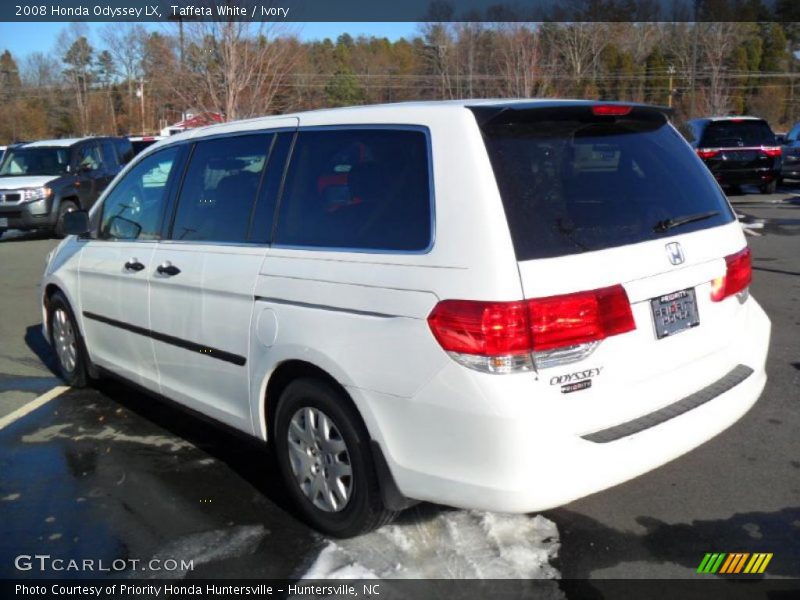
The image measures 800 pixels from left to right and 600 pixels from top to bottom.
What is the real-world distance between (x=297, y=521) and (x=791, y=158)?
18.2 metres

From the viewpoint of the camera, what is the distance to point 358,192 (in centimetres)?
349

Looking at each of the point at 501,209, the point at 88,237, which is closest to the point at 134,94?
the point at 88,237

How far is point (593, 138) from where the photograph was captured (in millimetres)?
3459

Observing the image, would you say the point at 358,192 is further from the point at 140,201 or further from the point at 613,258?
the point at 140,201

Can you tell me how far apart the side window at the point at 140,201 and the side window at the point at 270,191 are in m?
1.01

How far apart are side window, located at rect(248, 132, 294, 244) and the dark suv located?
40.1 feet

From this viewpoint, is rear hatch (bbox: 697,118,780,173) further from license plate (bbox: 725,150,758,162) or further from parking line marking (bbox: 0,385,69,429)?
parking line marking (bbox: 0,385,69,429)

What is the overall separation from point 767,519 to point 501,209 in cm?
200

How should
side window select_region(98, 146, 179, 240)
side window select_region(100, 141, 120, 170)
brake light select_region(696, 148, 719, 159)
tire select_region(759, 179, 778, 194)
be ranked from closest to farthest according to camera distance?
side window select_region(98, 146, 179, 240)
side window select_region(100, 141, 120, 170)
brake light select_region(696, 148, 719, 159)
tire select_region(759, 179, 778, 194)

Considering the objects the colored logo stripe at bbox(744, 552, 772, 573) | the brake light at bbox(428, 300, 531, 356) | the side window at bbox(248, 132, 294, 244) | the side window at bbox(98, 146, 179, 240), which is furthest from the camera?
the side window at bbox(98, 146, 179, 240)

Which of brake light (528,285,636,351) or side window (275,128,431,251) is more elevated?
side window (275,128,431,251)

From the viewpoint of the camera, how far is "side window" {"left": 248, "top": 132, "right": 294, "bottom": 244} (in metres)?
3.85

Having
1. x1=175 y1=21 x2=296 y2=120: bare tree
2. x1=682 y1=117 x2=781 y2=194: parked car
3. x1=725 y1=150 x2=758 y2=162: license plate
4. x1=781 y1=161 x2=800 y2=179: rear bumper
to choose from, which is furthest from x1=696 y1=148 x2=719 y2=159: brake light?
x1=175 y1=21 x2=296 y2=120: bare tree

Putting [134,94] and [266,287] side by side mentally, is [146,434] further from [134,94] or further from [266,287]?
[134,94]
